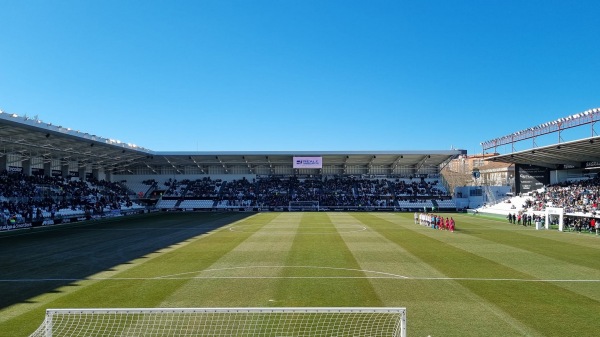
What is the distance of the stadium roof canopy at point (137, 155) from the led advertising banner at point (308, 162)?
0.81 meters

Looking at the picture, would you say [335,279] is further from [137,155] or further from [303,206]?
[137,155]

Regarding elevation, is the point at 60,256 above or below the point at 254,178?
below

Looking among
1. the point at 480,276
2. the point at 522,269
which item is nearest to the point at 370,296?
the point at 480,276

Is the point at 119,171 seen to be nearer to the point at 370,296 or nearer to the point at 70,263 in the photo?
the point at 70,263

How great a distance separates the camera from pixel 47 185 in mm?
49562

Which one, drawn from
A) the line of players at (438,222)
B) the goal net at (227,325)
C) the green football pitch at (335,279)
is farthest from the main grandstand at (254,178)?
the goal net at (227,325)

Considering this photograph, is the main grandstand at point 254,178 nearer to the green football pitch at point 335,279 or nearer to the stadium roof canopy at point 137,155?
the stadium roof canopy at point 137,155

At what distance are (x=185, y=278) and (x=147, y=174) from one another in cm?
6579

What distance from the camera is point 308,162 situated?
69.5 meters

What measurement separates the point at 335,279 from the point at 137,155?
2231 inches

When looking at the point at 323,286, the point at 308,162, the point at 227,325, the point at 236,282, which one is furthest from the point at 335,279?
the point at 308,162

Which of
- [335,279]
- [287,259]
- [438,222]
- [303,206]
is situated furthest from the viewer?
[303,206]

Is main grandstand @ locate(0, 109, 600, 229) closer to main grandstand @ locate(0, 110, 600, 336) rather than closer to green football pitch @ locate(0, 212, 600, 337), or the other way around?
main grandstand @ locate(0, 110, 600, 336)

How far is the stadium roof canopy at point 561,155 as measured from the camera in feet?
126
